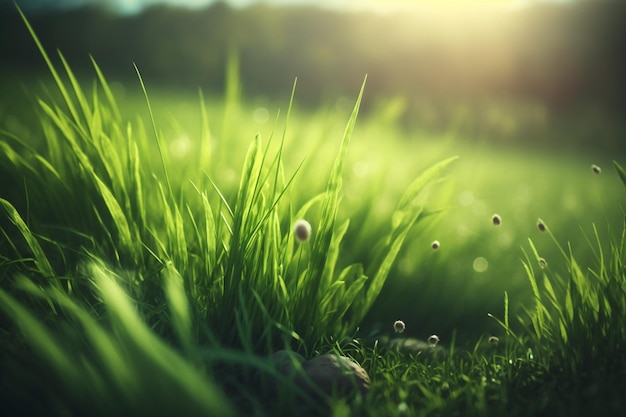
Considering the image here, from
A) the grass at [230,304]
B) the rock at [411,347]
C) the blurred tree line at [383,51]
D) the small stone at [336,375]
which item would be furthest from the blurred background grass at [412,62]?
the small stone at [336,375]

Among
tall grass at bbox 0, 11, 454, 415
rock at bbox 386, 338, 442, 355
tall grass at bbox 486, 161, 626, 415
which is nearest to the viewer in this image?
tall grass at bbox 0, 11, 454, 415

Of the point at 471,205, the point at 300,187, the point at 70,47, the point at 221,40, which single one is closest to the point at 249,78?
the point at 221,40

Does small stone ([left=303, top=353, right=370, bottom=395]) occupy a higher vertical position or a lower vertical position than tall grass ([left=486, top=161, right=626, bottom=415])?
lower

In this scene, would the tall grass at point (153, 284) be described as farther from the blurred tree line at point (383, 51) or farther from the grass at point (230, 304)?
the blurred tree line at point (383, 51)

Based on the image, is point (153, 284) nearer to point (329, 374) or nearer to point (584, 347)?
point (329, 374)

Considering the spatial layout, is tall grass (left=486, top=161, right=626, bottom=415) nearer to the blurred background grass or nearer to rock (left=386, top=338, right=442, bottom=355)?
rock (left=386, top=338, right=442, bottom=355)

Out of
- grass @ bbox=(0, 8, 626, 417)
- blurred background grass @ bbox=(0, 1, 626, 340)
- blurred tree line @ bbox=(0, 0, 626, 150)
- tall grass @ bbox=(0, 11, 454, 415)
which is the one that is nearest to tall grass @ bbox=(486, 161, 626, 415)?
grass @ bbox=(0, 8, 626, 417)

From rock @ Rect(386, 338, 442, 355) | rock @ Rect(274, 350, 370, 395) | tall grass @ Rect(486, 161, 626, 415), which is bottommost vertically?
rock @ Rect(386, 338, 442, 355)
